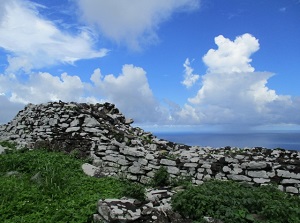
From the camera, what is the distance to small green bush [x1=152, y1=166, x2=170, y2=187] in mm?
11922

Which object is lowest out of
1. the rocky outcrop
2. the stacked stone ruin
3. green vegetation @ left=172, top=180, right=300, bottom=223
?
the rocky outcrop

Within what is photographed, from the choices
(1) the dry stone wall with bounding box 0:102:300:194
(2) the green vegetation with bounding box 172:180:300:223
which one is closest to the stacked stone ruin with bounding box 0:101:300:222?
(1) the dry stone wall with bounding box 0:102:300:194

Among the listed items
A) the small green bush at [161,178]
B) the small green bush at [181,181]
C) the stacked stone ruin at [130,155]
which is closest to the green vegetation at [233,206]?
the stacked stone ruin at [130,155]

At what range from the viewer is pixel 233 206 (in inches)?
327

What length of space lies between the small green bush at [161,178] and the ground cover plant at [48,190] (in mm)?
1444

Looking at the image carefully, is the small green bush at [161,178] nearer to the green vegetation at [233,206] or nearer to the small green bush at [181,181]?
the small green bush at [181,181]

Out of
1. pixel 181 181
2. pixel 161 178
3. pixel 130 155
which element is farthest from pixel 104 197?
pixel 130 155

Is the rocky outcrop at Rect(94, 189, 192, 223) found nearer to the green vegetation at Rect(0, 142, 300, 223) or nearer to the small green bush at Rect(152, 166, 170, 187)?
the green vegetation at Rect(0, 142, 300, 223)

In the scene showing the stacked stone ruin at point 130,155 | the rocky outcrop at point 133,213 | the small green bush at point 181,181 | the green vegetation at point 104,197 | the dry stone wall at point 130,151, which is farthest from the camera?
the dry stone wall at point 130,151

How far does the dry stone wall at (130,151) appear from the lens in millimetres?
11849

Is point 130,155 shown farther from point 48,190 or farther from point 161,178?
point 48,190

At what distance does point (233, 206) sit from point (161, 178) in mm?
4083

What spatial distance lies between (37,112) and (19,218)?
12.9 m

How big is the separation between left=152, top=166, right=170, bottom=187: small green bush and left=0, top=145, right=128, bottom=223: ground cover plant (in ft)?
4.74
